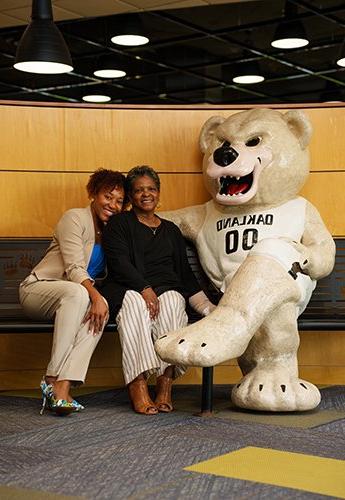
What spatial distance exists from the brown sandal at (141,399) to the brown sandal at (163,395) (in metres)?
Result: 0.05

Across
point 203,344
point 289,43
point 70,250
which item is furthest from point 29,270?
point 289,43

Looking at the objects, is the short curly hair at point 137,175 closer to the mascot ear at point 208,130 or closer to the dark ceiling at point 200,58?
the mascot ear at point 208,130

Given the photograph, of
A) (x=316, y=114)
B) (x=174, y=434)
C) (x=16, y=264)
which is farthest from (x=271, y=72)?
(x=174, y=434)

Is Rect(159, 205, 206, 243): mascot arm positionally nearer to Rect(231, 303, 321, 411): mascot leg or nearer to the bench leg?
Rect(231, 303, 321, 411): mascot leg

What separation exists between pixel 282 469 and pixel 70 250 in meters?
1.67

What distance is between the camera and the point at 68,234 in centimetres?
439

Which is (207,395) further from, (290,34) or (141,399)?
(290,34)

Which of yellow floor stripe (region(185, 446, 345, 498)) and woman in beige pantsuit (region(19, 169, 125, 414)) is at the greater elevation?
woman in beige pantsuit (region(19, 169, 125, 414))

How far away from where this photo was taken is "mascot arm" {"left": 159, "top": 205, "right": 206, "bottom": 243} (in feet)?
15.8

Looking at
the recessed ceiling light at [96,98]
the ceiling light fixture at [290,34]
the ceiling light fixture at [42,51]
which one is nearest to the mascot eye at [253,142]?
the ceiling light fixture at [42,51]

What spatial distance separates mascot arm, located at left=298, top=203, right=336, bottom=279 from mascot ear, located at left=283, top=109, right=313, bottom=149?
0.33 m

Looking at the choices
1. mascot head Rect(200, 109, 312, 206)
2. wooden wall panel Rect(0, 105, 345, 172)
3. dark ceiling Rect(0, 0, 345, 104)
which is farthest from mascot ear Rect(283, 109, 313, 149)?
dark ceiling Rect(0, 0, 345, 104)

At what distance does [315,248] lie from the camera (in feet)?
14.7

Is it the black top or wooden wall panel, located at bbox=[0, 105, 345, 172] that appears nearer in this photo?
the black top
